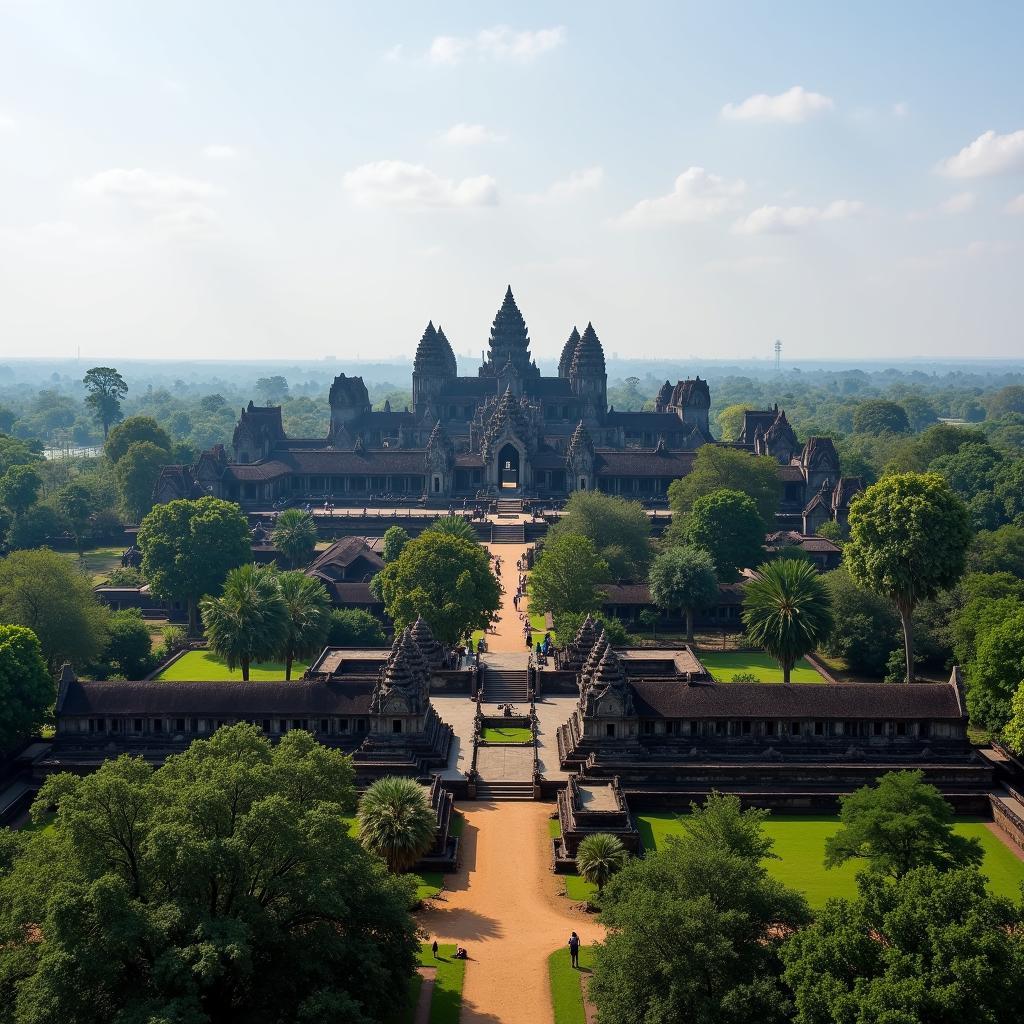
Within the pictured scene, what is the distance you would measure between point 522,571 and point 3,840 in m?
56.7

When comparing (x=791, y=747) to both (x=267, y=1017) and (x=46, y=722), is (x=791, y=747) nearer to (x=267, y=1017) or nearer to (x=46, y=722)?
(x=267, y=1017)

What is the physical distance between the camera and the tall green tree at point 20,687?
158 ft

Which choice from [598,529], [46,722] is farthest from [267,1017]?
[598,529]

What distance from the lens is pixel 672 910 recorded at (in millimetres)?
29312

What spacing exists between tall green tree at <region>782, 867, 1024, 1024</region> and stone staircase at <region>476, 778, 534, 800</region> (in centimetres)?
2027

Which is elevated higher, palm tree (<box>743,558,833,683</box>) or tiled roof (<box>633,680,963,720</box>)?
palm tree (<box>743,558,833,683</box>)

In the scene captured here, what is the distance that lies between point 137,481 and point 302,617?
178ft

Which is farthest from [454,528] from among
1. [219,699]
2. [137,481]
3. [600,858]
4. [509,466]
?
[137,481]

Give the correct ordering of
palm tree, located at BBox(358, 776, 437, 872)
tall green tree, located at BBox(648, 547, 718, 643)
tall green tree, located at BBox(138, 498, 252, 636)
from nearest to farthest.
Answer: palm tree, located at BBox(358, 776, 437, 872) < tall green tree, located at BBox(648, 547, 718, 643) < tall green tree, located at BBox(138, 498, 252, 636)

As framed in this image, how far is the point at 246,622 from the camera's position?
57.1 m

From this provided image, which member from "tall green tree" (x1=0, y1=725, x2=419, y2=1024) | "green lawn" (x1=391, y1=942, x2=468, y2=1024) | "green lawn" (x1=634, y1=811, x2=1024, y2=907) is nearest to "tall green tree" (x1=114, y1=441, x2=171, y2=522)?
"green lawn" (x1=634, y1=811, x2=1024, y2=907)

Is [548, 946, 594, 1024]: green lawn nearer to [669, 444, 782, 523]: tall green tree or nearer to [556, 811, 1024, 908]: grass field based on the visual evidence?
[556, 811, 1024, 908]: grass field

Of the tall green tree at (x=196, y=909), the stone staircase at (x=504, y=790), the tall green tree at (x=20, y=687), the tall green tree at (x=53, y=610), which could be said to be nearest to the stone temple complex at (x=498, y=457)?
the tall green tree at (x=53, y=610)

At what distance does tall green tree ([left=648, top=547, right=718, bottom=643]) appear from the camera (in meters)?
71.4
